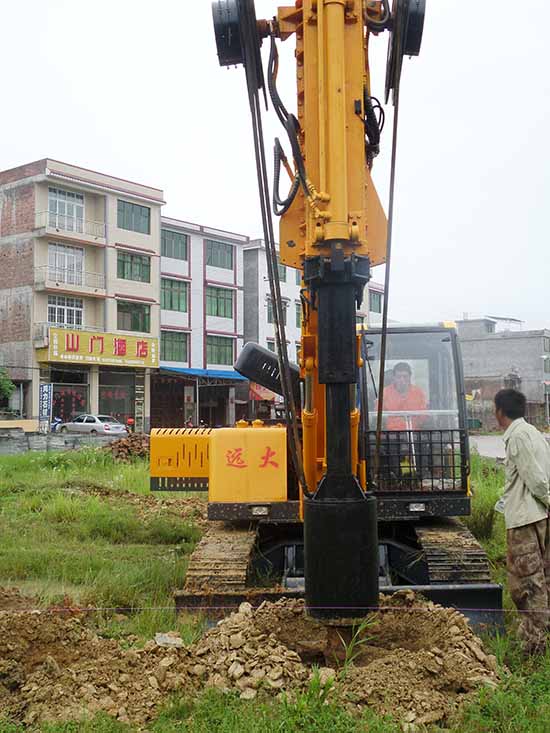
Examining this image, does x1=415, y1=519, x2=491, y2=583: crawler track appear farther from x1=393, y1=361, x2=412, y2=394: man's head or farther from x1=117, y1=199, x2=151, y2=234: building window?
x1=117, y1=199, x2=151, y2=234: building window

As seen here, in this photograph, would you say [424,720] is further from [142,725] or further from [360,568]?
[142,725]

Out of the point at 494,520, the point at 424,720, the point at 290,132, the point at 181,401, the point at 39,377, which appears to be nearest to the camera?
the point at 424,720

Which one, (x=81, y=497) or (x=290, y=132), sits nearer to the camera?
(x=290, y=132)

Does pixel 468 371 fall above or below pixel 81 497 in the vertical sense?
above

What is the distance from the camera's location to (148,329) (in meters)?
38.9

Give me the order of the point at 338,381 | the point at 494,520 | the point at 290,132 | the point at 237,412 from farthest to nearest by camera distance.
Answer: the point at 237,412 → the point at 494,520 → the point at 290,132 → the point at 338,381

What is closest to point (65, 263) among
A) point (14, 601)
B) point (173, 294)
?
point (173, 294)

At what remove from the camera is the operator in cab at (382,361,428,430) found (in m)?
6.81

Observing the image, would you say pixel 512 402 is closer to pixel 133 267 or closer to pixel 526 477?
pixel 526 477

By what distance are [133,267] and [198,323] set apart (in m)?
5.51

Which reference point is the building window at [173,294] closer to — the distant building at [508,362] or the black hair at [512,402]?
the distant building at [508,362]

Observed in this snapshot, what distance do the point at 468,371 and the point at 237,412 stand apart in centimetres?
2355

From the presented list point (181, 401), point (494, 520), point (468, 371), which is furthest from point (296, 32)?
point (468, 371)

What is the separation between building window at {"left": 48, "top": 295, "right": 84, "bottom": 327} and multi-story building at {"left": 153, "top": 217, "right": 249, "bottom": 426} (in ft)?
17.1
